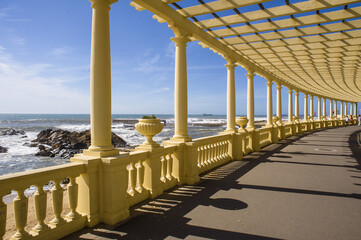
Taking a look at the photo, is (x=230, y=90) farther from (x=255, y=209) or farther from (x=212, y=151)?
(x=255, y=209)

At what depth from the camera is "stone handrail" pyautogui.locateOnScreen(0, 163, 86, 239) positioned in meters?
3.65

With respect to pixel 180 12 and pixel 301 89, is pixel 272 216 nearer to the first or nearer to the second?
pixel 180 12

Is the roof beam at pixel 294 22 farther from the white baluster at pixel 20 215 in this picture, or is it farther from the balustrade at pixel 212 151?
the white baluster at pixel 20 215

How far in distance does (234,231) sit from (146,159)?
2767mm

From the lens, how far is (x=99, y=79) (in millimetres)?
5031

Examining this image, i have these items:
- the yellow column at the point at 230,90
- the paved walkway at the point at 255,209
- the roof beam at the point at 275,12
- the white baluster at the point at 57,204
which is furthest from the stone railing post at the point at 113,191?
the yellow column at the point at 230,90

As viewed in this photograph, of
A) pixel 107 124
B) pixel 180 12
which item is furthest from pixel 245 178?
pixel 180 12

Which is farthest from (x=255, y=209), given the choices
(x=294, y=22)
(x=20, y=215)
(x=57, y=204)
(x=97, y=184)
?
(x=294, y=22)

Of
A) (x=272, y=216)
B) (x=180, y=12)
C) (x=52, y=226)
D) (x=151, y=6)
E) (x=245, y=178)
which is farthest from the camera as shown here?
(x=245, y=178)

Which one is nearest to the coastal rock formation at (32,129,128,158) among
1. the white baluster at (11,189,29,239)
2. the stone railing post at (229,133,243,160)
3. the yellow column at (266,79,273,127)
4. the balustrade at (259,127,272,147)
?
the balustrade at (259,127,272,147)

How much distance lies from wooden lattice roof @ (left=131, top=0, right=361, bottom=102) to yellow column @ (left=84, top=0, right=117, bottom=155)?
120 centimetres

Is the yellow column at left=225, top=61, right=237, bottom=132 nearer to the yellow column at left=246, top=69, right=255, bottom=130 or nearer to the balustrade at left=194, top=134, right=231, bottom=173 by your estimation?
the balustrade at left=194, top=134, right=231, bottom=173

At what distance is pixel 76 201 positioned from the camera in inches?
183

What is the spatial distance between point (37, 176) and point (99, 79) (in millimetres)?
2101
